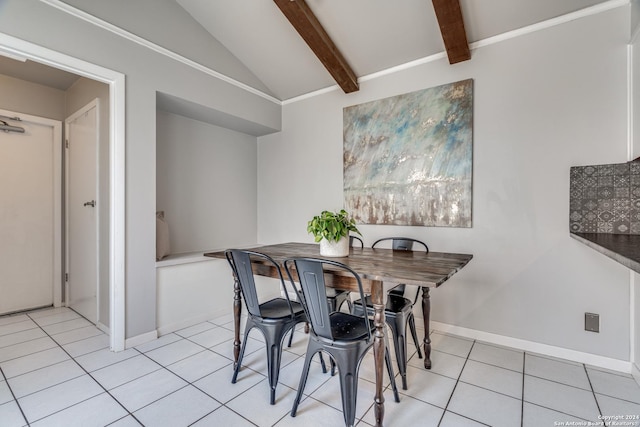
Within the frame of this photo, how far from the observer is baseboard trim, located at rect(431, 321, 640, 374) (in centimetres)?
217

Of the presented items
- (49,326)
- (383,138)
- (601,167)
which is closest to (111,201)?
(49,326)

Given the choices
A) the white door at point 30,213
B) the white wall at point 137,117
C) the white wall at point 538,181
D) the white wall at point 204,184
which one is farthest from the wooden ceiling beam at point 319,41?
the white door at point 30,213

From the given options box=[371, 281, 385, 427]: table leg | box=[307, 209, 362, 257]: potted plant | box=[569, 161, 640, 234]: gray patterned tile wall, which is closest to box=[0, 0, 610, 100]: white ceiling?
box=[569, 161, 640, 234]: gray patterned tile wall

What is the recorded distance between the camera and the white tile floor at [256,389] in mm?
1675

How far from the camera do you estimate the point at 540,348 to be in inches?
95.9

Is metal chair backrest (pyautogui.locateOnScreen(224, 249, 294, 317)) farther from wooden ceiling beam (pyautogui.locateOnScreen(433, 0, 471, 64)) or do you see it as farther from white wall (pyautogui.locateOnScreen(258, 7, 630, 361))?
wooden ceiling beam (pyautogui.locateOnScreen(433, 0, 471, 64))

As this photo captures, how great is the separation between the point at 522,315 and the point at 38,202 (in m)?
5.11

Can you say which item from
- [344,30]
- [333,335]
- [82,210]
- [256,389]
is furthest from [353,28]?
[82,210]

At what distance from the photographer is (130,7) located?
253 cm

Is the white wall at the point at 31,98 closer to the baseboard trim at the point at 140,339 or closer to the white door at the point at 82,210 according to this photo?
the white door at the point at 82,210

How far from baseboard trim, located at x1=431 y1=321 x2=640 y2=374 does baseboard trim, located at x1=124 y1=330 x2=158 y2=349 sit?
103 inches

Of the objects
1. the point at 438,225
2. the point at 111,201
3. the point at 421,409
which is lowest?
the point at 421,409

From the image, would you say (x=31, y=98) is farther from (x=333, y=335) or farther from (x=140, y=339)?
(x=333, y=335)

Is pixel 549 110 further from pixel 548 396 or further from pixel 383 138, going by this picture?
pixel 548 396
